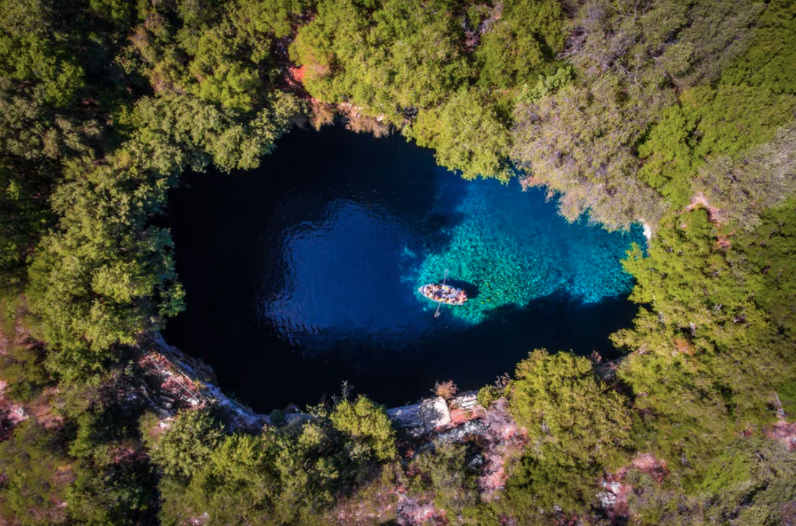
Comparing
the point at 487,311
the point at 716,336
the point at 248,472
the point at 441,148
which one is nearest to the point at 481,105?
the point at 441,148

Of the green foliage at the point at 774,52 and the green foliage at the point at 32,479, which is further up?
the green foliage at the point at 774,52

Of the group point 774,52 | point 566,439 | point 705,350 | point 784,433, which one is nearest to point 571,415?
point 566,439

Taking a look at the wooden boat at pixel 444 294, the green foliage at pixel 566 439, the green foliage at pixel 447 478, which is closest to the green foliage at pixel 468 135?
the wooden boat at pixel 444 294

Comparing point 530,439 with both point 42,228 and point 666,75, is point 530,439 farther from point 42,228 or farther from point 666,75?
point 42,228

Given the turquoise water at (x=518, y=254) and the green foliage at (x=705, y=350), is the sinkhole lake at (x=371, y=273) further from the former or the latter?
the green foliage at (x=705, y=350)

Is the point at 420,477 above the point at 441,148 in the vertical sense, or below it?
below
